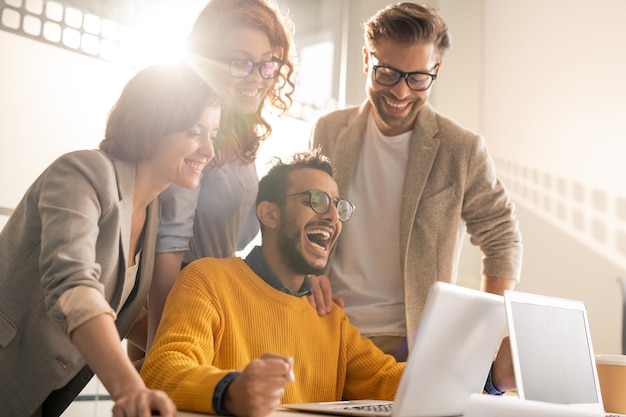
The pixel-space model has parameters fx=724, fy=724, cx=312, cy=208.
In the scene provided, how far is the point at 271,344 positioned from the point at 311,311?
125 millimetres

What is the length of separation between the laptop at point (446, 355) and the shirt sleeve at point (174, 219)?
20.6 inches

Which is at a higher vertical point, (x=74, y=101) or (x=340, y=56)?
(x=340, y=56)

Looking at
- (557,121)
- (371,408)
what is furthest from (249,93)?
(557,121)

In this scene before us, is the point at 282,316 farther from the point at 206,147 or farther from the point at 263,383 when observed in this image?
the point at 263,383

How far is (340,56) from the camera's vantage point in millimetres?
3307

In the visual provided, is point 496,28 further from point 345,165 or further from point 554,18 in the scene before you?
point 345,165

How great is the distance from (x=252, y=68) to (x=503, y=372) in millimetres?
799

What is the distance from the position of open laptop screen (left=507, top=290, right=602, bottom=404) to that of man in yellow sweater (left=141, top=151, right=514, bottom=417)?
0.13 metres

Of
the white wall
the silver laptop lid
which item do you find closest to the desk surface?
the silver laptop lid

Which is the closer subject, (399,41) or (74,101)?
(399,41)

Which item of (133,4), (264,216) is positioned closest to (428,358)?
(264,216)

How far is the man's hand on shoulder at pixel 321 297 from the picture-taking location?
1.44m

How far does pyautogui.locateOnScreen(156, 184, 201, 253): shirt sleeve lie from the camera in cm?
148

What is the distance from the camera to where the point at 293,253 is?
145cm
